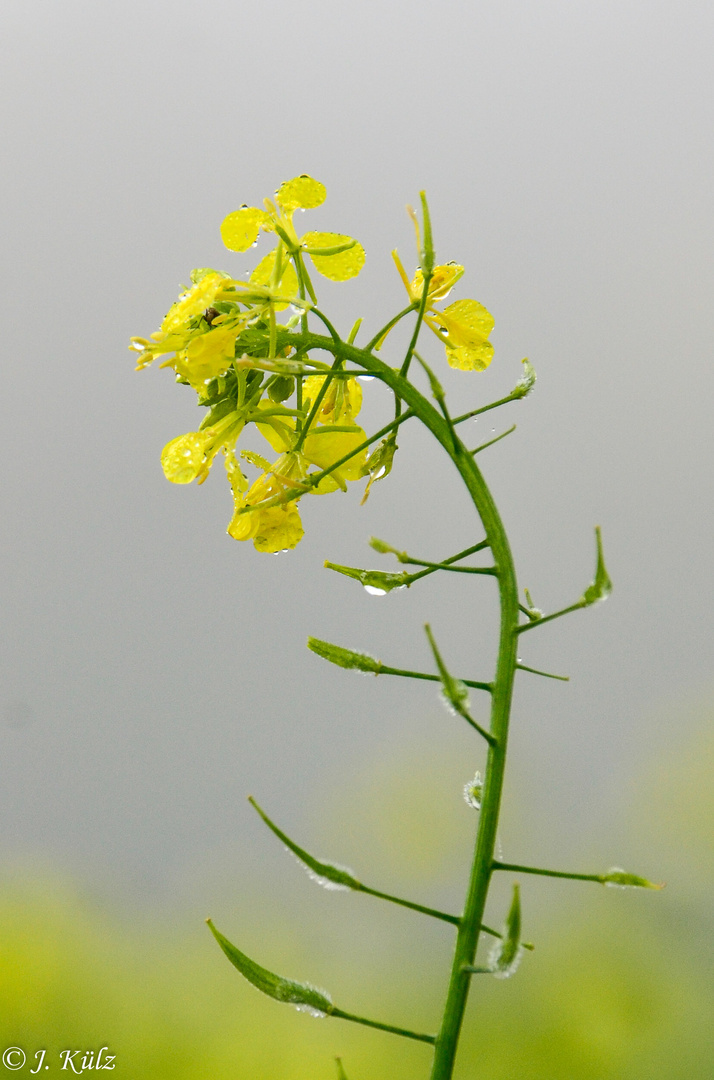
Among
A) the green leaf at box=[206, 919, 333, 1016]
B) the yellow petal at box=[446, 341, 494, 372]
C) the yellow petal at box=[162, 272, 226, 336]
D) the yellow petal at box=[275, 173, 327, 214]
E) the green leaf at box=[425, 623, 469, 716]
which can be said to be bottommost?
the green leaf at box=[206, 919, 333, 1016]

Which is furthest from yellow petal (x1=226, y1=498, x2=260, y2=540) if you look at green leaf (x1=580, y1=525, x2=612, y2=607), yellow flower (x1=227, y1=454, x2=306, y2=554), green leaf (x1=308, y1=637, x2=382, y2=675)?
green leaf (x1=580, y1=525, x2=612, y2=607)

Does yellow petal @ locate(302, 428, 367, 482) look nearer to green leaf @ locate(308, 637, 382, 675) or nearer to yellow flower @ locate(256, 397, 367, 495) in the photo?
yellow flower @ locate(256, 397, 367, 495)

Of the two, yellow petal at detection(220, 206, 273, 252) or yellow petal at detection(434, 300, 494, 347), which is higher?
yellow petal at detection(220, 206, 273, 252)

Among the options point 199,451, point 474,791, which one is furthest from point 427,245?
point 474,791

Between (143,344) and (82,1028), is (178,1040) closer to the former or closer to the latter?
(82,1028)

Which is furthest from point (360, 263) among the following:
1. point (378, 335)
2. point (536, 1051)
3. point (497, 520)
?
point (536, 1051)

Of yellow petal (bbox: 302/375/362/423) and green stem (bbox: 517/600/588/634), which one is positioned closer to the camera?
green stem (bbox: 517/600/588/634)

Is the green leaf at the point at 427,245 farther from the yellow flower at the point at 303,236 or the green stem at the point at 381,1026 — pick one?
the green stem at the point at 381,1026

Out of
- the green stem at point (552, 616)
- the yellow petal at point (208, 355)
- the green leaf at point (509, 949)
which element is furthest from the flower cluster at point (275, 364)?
the green leaf at point (509, 949)
